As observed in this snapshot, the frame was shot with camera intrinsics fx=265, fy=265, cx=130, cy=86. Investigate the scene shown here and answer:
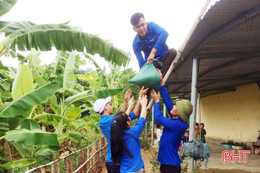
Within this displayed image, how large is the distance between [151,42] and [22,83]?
1699 mm

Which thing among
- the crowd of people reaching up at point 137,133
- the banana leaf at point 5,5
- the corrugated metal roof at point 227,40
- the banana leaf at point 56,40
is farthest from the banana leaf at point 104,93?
the banana leaf at point 5,5

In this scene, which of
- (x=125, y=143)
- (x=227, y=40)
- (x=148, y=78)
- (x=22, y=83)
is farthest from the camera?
(x=227, y=40)

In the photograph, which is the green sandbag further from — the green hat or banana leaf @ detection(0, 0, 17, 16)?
banana leaf @ detection(0, 0, 17, 16)

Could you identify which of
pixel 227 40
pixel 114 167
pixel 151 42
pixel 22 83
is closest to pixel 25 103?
pixel 22 83

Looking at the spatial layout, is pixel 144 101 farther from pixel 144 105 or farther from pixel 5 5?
pixel 5 5

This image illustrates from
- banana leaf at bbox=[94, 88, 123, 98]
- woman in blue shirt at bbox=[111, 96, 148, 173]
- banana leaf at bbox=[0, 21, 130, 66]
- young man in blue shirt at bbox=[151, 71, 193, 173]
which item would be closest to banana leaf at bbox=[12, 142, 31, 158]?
banana leaf at bbox=[94, 88, 123, 98]

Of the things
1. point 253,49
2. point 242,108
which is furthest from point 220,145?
point 253,49

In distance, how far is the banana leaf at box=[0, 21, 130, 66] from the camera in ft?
13.9

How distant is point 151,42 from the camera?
2.97 meters

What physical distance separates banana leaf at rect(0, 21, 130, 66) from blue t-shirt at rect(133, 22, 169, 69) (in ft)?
6.31

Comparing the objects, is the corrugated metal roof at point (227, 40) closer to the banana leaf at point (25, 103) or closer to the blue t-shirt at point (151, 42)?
the blue t-shirt at point (151, 42)

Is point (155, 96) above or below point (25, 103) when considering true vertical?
above

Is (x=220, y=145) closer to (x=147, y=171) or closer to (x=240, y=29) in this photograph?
(x=147, y=171)

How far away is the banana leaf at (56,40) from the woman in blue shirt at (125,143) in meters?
2.42
